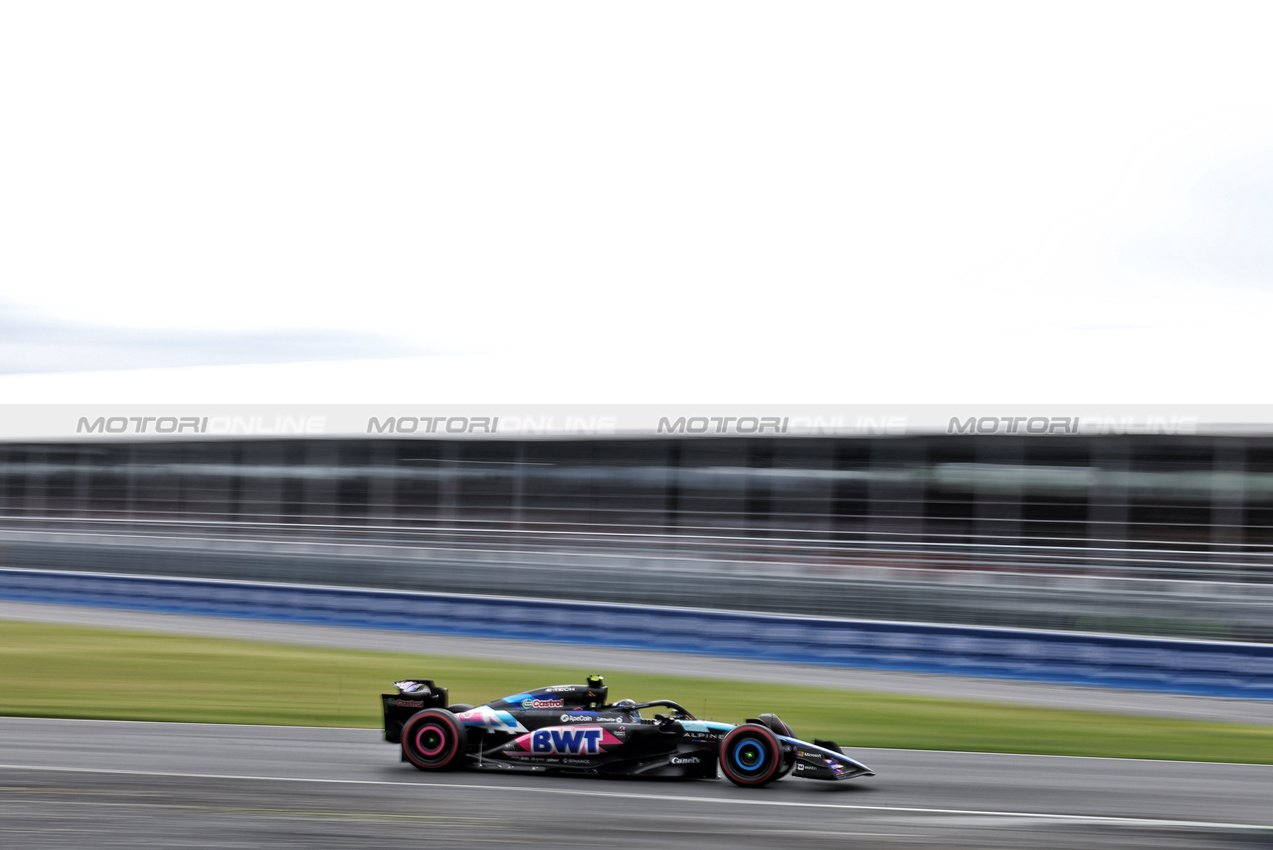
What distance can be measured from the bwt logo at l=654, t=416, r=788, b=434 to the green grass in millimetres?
3124

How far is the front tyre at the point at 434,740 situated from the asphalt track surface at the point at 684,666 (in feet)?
18.0

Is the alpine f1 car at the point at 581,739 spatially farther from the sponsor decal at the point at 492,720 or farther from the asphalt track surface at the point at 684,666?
the asphalt track surface at the point at 684,666

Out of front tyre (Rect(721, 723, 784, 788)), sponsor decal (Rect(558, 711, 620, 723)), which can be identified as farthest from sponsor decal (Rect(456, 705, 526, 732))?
front tyre (Rect(721, 723, 784, 788))

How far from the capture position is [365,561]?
54.0ft

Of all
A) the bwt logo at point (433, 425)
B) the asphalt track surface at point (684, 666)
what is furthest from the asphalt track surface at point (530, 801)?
the bwt logo at point (433, 425)

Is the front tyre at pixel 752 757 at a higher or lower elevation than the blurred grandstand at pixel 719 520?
lower

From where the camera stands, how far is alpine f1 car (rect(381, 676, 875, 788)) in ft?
22.0

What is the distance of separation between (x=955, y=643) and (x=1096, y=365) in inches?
164

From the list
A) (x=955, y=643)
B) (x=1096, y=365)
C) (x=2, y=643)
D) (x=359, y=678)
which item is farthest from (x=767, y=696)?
(x=2, y=643)

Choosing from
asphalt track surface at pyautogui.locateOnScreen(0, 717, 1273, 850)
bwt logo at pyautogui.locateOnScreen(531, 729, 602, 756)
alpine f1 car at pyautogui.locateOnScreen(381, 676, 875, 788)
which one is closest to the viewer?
asphalt track surface at pyautogui.locateOnScreen(0, 717, 1273, 850)

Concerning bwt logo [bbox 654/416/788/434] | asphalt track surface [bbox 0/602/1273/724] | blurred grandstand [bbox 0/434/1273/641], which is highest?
bwt logo [bbox 654/416/788/434]

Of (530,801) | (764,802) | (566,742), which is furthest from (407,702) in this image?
(764,802)

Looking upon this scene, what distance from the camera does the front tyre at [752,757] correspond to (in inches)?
259

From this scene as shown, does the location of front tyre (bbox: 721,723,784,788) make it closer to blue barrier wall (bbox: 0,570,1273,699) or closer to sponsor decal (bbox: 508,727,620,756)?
sponsor decal (bbox: 508,727,620,756)
